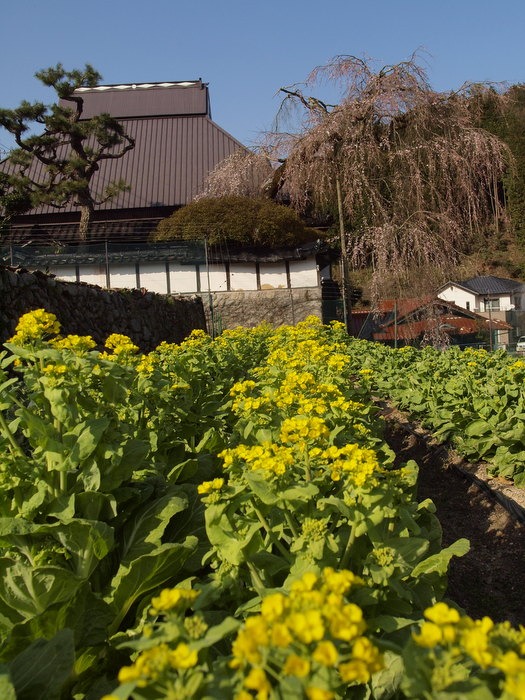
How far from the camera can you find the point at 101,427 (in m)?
2.03

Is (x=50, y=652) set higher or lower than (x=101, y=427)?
lower

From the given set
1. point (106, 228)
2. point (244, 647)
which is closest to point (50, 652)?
point (244, 647)

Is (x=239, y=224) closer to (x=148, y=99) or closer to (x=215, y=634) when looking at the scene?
(x=148, y=99)

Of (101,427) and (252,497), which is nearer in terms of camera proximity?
(252,497)

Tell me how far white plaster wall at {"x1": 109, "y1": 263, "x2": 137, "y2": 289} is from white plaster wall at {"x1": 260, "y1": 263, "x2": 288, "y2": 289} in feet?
12.5

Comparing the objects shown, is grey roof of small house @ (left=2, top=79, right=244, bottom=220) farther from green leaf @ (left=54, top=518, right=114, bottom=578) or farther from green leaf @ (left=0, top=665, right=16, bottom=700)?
green leaf @ (left=0, top=665, right=16, bottom=700)

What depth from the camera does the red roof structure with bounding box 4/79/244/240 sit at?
2303 centimetres

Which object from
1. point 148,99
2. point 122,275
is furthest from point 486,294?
point 148,99

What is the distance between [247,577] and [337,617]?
41.6 inches

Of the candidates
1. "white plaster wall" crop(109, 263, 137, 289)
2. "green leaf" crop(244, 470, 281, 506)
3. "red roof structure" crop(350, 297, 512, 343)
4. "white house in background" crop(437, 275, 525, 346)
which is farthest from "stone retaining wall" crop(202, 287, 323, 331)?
"green leaf" crop(244, 470, 281, 506)

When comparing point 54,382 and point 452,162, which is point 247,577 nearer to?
point 54,382

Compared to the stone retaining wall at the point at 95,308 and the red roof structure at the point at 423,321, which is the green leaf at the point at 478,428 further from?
the red roof structure at the point at 423,321

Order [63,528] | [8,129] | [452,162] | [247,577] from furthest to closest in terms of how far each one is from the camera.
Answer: [8,129] < [452,162] < [63,528] < [247,577]

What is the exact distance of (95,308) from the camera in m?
8.72
